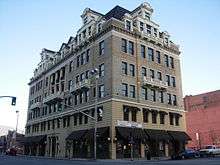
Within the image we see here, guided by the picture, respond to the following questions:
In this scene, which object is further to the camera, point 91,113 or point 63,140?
point 63,140

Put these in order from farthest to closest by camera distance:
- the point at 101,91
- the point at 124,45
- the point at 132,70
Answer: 1. the point at 124,45
2. the point at 132,70
3. the point at 101,91

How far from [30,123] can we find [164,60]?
38147mm

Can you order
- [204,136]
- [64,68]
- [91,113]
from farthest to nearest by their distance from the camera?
1. [204,136]
2. [64,68]
3. [91,113]

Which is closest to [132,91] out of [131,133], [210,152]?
A: [131,133]

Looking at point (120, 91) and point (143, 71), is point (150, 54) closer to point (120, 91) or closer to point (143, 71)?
point (143, 71)

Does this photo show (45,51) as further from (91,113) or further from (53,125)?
(91,113)

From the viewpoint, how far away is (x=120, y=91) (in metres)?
41.9

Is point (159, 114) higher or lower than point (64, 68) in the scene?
lower

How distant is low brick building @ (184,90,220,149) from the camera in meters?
72.6

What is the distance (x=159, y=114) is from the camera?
46.5 meters

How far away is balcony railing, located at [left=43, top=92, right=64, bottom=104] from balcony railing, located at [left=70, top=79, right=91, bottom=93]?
534 cm

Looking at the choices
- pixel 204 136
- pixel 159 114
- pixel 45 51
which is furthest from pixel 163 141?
pixel 45 51

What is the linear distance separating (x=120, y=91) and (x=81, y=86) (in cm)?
784

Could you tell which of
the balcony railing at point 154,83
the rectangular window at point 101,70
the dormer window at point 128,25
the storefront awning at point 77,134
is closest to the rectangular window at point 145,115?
the balcony railing at point 154,83
